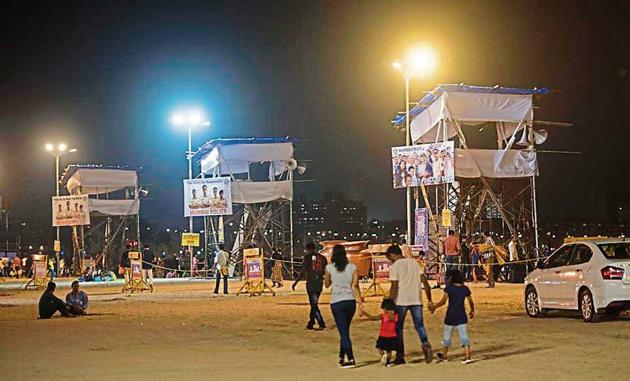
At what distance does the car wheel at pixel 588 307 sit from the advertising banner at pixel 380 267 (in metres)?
9.59

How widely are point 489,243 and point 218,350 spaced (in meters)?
22.8

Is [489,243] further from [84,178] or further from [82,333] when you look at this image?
[84,178]

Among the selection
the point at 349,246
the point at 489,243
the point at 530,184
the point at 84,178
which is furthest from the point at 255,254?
the point at 84,178

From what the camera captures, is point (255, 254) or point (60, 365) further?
point (255, 254)

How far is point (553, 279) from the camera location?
1836 centimetres

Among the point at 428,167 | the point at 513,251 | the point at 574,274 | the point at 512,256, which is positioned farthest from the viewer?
the point at 513,251

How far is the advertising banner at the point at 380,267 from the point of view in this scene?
2661 cm

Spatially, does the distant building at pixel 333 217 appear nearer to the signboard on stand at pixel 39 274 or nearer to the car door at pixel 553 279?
the signboard on stand at pixel 39 274

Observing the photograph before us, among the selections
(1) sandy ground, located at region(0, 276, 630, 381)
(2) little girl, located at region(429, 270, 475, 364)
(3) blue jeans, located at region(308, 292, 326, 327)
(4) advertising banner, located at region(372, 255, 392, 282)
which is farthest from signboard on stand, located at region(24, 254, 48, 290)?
(2) little girl, located at region(429, 270, 475, 364)

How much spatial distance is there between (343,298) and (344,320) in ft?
1.05

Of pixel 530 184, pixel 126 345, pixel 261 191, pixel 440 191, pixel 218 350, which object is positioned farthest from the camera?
pixel 261 191

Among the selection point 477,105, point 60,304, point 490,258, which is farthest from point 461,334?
point 477,105

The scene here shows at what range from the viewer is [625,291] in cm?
1658

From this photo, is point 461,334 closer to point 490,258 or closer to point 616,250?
point 616,250
